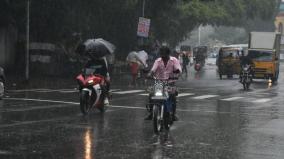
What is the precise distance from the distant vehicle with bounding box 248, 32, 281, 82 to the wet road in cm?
1950

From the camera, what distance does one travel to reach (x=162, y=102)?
13.2 metres

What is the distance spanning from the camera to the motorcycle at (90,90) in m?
16.8

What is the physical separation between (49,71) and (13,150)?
27164 millimetres

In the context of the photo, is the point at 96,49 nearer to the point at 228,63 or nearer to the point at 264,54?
the point at 264,54

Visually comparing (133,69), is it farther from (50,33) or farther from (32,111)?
(32,111)

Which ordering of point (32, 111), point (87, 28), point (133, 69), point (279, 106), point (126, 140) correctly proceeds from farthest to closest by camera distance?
point (87, 28) < point (133, 69) < point (279, 106) < point (32, 111) < point (126, 140)

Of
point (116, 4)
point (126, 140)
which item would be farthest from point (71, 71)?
point (126, 140)

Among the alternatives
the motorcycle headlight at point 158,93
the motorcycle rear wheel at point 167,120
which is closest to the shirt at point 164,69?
the motorcycle headlight at point 158,93

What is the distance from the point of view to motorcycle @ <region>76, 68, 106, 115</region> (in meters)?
16.8

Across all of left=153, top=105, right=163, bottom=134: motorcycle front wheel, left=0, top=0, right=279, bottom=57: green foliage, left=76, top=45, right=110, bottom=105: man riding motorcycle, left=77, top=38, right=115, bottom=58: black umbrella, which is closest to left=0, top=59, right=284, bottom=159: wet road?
left=153, top=105, right=163, bottom=134: motorcycle front wheel

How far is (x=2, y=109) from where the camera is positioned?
57.9ft

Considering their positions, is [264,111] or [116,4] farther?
[116,4]

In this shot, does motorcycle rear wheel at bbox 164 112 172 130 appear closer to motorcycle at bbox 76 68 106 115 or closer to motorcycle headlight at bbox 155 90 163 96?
motorcycle headlight at bbox 155 90 163 96

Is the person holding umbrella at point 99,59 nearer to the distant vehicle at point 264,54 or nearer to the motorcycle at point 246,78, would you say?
the motorcycle at point 246,78
